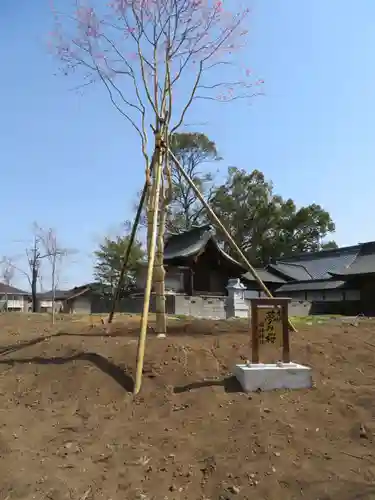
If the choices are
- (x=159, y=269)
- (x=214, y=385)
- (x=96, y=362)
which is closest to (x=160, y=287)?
(x=159, y=269)

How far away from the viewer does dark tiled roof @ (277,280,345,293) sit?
28314 mm

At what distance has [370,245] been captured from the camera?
2964cm

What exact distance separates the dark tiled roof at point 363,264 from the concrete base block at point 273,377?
70.8 feet

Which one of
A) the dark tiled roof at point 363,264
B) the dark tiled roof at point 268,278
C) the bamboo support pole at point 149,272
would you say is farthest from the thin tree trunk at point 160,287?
the dark tiled roof at point 268,278

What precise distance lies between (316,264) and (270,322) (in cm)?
2996

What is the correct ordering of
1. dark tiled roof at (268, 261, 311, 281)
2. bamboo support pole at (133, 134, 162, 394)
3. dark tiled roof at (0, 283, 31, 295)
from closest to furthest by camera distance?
bamboo support pole at (133, 134, 162, 394)
dark tiled roof at (268, 261, 311, 281)
dark tiled roof at (0, 283, 31, 295)

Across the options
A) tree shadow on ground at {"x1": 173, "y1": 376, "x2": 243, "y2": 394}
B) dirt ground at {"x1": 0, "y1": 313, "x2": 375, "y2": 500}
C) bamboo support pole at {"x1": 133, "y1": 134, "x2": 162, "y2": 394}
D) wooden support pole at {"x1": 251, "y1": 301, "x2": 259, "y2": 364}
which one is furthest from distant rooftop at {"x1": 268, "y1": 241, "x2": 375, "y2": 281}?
tree shadow on ground at {"x1": 173, "y1": 376, "x2": 243, "y2": 394}

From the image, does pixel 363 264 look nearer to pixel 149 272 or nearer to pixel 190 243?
pixel 190 243

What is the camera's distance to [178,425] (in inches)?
181

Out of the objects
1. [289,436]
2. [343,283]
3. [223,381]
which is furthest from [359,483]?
[343,283]

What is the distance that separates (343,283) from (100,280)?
51.8ft

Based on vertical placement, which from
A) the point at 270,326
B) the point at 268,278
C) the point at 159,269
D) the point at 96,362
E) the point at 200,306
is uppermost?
the point at 268,278

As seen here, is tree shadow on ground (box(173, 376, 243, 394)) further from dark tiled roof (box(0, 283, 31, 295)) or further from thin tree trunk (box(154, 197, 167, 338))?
dark tiled roof (box(0, 283, 31, 295))

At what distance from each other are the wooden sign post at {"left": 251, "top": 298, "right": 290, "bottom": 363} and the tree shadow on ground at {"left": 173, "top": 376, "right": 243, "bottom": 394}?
62 cm
